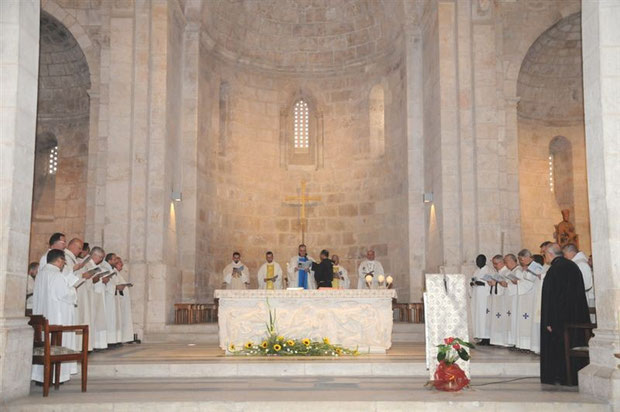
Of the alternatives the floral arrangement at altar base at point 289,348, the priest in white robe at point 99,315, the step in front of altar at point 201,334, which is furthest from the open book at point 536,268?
the priest in white robe at point 99,315

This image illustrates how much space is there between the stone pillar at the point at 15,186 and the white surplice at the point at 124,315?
5.39 meters

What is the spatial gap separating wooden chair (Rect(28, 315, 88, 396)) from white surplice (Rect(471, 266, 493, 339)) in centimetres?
776

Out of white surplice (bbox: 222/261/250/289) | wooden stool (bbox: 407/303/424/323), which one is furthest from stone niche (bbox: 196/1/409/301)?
wooden stool (bbox: 407/303/424/323)

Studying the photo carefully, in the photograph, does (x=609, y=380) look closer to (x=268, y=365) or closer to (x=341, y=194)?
(x=268, y=365)

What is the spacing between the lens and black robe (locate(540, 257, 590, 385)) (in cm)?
909

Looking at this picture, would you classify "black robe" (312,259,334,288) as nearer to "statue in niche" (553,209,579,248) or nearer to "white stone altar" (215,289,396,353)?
"white stone altar" (215,289,396,353)

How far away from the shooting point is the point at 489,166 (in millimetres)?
15805

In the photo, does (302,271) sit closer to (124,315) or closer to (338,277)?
(338,277)

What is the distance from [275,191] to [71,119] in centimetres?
646

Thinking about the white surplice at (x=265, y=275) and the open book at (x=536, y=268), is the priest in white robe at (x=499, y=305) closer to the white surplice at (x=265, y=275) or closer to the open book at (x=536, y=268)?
the open book at (x=536, y=268)

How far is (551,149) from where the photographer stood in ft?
70.9

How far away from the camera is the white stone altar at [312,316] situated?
12.1 metres

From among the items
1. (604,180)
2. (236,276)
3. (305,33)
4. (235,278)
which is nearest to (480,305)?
(604,180)

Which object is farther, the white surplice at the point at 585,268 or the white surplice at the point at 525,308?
the white surplice at the point at 525,308
